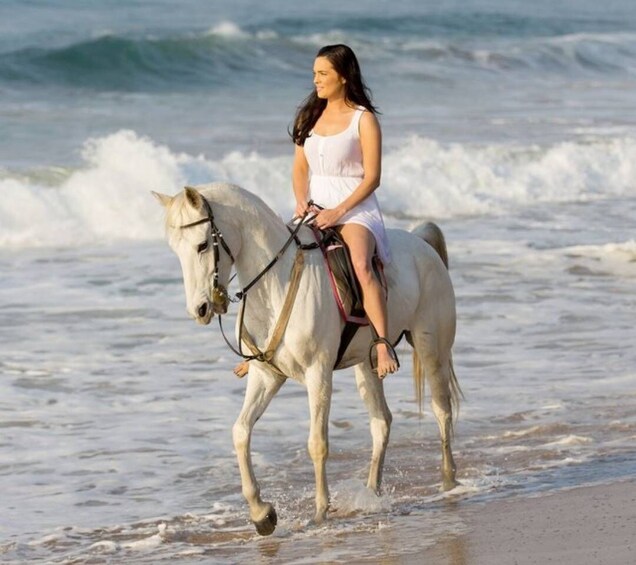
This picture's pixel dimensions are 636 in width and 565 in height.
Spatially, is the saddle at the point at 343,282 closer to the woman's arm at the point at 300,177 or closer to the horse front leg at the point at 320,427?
the horse front leg at the point at 320,427

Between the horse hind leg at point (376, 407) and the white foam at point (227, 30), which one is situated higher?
the horse hind leg at point (376, 407)

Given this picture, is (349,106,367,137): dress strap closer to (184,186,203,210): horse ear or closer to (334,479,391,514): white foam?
(184,186,203,210): horse ear

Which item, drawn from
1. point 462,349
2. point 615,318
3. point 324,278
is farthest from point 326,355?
point 615,318

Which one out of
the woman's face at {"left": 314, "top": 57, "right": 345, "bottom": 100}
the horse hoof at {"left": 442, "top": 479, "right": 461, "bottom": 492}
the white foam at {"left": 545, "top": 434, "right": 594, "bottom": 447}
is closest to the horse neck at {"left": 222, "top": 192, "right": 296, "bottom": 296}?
the woman's face at {"left": 314, "top": 57, "right": 345, "bottom": 100}

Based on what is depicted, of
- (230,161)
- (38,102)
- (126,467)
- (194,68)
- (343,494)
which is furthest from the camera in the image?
(194,68)

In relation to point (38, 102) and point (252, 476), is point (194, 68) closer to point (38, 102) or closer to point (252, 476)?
point (38, 102)

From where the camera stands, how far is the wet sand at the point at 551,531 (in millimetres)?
5691

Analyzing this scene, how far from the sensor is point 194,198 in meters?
5.84

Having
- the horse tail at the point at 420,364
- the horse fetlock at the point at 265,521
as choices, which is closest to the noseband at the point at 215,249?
the horse fetlock at the point at 265,521

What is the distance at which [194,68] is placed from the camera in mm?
34531

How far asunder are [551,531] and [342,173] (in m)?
1.83

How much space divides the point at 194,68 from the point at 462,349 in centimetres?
2489

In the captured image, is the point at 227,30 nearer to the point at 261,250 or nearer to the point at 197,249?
the point at 261,250

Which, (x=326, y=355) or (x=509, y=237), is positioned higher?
(x=326, y=355)
